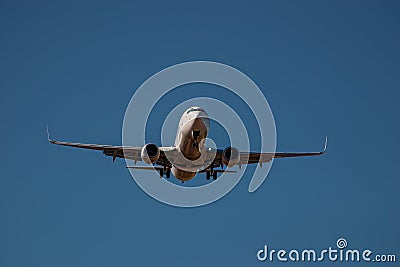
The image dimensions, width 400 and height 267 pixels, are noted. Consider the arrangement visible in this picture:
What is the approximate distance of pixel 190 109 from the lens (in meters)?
45.1

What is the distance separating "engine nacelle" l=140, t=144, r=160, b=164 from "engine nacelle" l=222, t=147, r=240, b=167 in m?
4.72

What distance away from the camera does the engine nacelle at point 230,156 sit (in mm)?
45188

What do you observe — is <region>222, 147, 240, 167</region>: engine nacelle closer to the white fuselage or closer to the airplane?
the airplane

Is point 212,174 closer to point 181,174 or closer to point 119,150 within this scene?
point 181,174

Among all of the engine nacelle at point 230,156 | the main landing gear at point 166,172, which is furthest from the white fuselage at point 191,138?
the main landing gear at point 166,172

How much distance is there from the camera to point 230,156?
149 feet

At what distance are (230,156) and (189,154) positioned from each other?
2.88 meters

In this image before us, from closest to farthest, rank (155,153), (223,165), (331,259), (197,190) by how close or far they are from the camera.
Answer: (331,259) < (155,153) < (223,165) < (197,190)

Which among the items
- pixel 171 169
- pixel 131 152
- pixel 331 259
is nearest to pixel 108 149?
pixel 131 152

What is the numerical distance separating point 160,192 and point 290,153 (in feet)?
38.2

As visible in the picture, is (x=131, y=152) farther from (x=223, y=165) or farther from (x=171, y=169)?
(x=223, y=165)

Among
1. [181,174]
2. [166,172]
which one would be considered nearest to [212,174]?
[181,174]

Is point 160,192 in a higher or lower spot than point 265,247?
higher

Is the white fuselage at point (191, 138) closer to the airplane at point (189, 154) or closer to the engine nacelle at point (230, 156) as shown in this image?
the airplane at point (189, 154)
